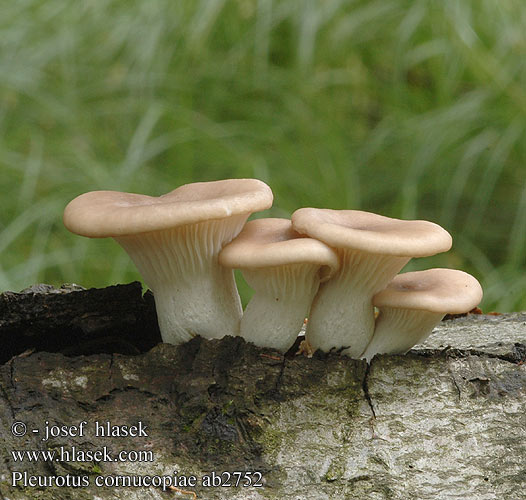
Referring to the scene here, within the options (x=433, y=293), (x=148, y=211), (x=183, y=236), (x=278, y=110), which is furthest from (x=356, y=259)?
(x=278, y=110)

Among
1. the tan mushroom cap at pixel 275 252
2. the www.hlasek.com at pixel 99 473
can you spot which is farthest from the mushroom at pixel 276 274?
the www.hlasek.com at pixel 99 473

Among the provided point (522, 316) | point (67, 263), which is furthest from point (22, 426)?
point (67, 263)

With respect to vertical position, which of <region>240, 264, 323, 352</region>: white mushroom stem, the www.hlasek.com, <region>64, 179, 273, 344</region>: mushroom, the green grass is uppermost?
the green grass

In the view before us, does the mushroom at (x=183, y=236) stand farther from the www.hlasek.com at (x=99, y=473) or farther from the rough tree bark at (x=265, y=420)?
the www.hlasek.com at (x=99, y=473)

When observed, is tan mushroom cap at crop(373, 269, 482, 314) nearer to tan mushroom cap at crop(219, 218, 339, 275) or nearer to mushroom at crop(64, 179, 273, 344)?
tan mushroom cap at crop(219, 218, 339, 275)

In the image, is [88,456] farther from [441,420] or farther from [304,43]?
[304,43]

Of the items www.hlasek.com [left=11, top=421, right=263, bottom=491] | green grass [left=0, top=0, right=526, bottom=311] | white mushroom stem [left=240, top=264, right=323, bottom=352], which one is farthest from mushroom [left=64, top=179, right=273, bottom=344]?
green grass [left=0, top=0, right=526, bottom=311]
